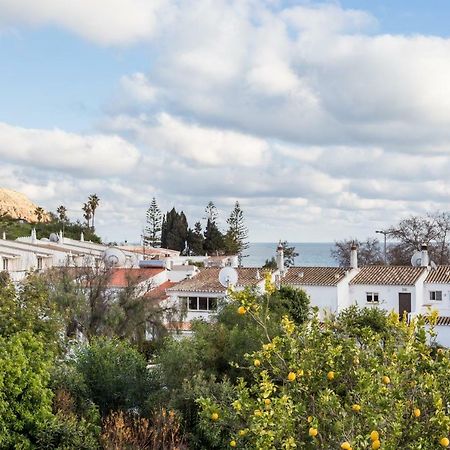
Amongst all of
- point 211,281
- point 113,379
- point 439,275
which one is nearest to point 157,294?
point 211,281

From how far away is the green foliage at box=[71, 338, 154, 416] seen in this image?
16.8m

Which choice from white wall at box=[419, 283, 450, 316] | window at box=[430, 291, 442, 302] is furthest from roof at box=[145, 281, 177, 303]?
window at box=[430, 291, 442, 302]

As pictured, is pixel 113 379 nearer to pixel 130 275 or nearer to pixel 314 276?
pixel 130 275

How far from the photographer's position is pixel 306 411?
773 cm

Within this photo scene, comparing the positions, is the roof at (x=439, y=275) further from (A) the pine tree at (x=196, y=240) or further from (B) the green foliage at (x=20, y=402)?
(A) the pine tree at (x=196, y=240)

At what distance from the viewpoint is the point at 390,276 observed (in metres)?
40.0

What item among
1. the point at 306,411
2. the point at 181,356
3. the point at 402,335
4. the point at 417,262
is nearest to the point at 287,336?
the point at 306,411

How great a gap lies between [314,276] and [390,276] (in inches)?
200

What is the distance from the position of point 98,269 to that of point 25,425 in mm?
19967

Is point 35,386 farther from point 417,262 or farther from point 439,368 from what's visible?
point 417,262

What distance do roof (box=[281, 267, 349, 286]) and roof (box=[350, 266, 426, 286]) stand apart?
1364 millimetres

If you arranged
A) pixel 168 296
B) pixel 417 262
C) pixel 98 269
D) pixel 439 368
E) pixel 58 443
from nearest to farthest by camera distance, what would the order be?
pixel 439 368 → pixel 58 443 → pixel 98 269 → pixel 168 296 → pixel 417 262

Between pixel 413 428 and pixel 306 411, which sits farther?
pixel 306 411

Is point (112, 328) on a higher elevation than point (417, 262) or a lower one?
lower
